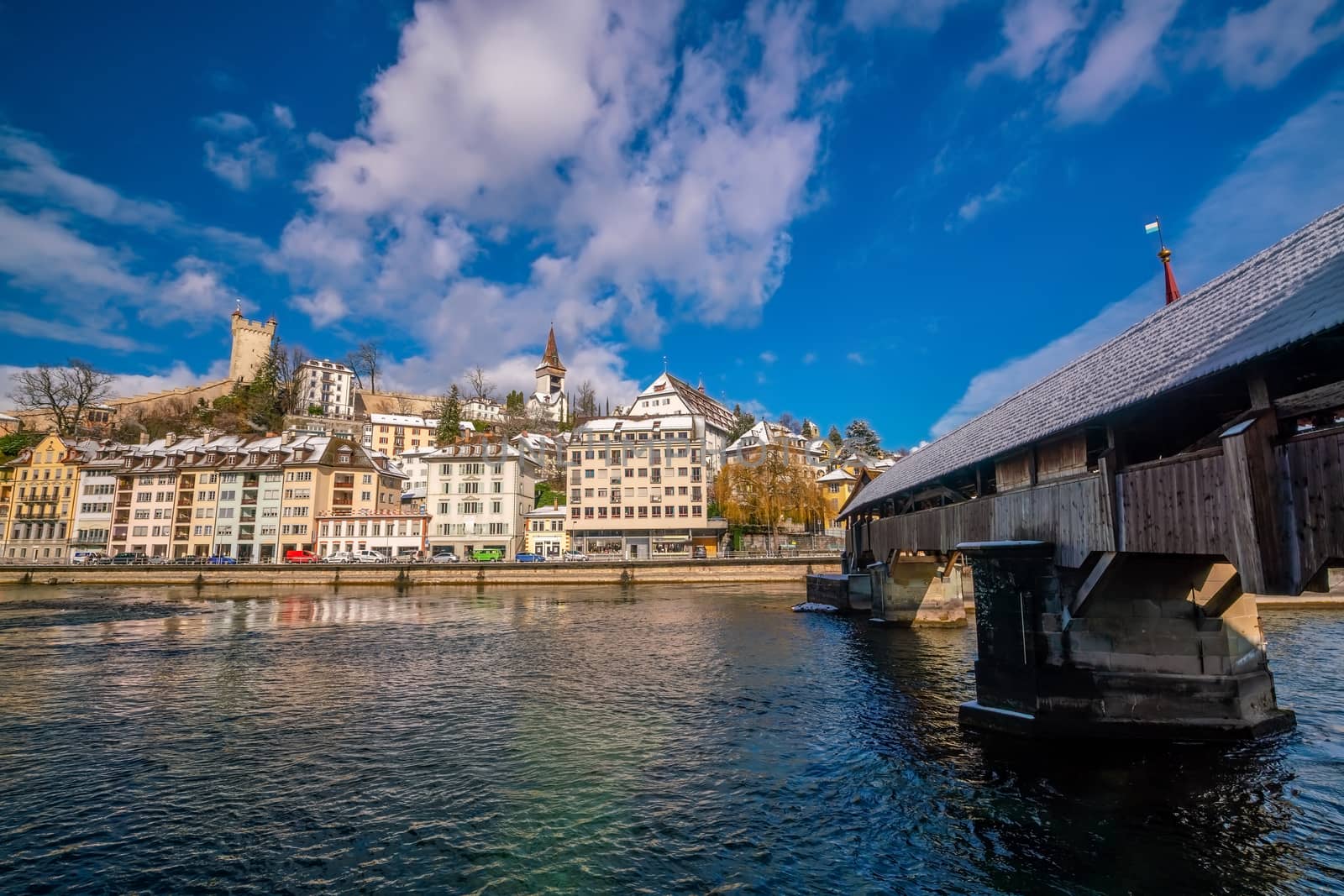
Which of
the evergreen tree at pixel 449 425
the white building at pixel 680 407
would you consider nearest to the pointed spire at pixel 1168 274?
the white building at pixel 680 407

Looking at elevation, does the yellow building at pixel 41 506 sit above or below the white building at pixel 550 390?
below

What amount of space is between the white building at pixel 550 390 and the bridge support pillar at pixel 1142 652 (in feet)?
424

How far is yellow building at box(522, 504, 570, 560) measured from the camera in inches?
3022

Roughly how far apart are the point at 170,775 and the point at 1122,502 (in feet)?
56.1

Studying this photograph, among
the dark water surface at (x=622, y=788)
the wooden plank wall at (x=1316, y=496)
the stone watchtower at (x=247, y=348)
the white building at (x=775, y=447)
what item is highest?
the stone watchtower at (x=247, y=348)

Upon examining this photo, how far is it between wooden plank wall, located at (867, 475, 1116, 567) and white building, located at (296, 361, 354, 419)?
127721 mm

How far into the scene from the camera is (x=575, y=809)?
996cm

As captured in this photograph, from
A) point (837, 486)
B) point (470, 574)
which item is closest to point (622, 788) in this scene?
point (470, 574)

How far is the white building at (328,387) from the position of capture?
126062 millimetres

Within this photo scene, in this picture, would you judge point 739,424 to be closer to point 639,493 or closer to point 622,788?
point 639,493

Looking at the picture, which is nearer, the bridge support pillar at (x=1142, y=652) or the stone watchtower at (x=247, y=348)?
the bridge support pillar at (x=1142, y=652)

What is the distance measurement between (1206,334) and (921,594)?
74.4 ft

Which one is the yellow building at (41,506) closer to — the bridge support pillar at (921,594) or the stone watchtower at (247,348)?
the stone watchtower at (247,348)

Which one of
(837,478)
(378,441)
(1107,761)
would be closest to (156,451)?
(378,441)
